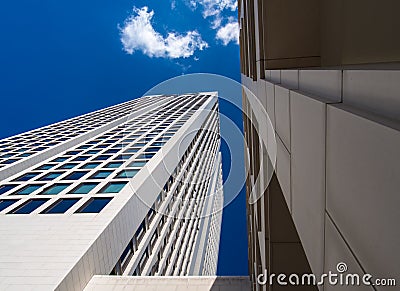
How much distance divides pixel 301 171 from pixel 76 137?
46.0m

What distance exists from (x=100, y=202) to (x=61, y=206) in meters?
2.80

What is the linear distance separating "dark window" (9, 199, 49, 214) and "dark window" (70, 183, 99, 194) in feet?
7.82

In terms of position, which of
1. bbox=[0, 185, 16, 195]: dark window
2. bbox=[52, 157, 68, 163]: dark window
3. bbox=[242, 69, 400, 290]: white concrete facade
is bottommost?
bbox=[0, 185, 16, 195]: dark window

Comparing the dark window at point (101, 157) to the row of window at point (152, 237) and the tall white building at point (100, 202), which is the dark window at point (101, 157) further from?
the row of window at point (152, 237)

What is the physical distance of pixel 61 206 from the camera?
24.0 meters

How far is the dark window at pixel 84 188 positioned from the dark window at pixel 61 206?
4.33 feet


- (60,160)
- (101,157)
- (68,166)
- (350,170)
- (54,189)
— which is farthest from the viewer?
(60,160)

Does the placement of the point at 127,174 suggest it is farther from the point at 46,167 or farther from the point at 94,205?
the point at 46,167

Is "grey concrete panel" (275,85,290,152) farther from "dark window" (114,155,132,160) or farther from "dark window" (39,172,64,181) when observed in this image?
"dark window" (114,155,132,160)

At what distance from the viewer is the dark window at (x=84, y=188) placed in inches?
1041

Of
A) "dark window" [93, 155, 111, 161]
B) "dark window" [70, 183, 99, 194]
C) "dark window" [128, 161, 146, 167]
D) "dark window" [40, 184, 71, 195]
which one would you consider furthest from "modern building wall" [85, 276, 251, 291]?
"dark window" [93, 155, 111, 161]

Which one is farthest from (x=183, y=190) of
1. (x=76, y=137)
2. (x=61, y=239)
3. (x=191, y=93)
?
(x=191, y=93)

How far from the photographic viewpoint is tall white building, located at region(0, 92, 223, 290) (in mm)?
17672

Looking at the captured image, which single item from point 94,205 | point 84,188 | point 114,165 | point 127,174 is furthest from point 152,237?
point 94,205
